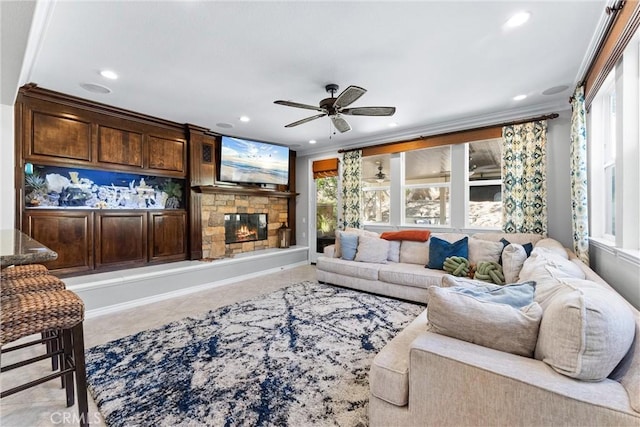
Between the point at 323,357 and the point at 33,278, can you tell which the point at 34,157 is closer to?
the point at 33,278

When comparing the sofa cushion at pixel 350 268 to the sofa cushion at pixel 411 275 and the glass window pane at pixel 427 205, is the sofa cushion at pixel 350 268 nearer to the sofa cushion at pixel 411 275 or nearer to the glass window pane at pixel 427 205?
the sofa cushion at pixel 411 275

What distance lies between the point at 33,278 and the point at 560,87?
5.25 metres

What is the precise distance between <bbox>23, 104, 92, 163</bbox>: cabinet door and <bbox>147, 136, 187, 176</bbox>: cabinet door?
0.76 meters

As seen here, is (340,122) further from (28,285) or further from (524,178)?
(28,285)

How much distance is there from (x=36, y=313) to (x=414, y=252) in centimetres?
407

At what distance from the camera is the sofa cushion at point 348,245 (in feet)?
14.6

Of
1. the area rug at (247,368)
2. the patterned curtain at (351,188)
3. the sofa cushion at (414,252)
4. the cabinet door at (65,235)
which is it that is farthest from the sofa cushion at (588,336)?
the cabinet door at (65,235)

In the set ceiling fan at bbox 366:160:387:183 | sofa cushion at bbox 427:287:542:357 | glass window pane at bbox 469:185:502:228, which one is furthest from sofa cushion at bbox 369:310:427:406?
ceiling fan at bbox 366:160:387:183

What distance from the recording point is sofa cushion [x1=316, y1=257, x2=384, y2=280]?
396 centimetres

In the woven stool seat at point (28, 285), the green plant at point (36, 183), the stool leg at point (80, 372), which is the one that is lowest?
the stool leg at point (80, 372)

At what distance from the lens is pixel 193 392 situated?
6.11 ft

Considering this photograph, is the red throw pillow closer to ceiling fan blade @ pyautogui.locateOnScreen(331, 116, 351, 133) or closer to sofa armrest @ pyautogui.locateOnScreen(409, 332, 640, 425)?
ceiling fan blade @ pyautogui.locateOnScreen(331, 116, 351, 133)

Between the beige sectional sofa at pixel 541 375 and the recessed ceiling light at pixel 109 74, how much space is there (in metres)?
3.51

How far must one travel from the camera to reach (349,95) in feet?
8.52
